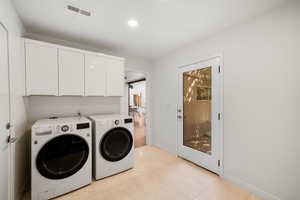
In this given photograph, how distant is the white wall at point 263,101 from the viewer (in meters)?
1.44

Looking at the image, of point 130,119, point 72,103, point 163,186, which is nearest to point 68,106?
point 72,103

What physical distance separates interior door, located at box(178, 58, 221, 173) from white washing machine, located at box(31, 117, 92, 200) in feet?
6.09

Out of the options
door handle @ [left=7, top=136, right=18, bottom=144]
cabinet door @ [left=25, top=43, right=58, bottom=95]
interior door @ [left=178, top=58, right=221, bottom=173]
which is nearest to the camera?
door handle @ [left=7, top=136, right=18, bottom=144]

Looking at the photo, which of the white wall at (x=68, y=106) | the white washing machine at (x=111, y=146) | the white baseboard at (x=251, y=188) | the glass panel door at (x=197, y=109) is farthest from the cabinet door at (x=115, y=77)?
the white baseboard at (x=251, y=188)

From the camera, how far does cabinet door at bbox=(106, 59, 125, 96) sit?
2514mm

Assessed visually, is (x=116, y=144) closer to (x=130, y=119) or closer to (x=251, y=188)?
(x=130, y=119)

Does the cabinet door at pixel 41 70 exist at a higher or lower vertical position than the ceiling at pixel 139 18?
lower

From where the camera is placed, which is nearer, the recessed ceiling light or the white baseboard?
the white baseboard

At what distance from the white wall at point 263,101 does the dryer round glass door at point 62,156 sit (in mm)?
2233

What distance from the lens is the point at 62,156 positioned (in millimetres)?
1741

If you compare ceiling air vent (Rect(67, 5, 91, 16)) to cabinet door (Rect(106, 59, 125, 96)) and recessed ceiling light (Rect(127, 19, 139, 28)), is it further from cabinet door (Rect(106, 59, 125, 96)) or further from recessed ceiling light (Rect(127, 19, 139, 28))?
cabinet door (Rect(106, 59, 125, 96))

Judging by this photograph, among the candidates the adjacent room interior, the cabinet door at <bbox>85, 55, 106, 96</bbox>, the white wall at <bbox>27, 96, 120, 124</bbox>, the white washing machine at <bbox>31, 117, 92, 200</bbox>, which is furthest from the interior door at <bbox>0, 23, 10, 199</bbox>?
the cabinet door at <bbox>85, 55, 106, 96</bbox>

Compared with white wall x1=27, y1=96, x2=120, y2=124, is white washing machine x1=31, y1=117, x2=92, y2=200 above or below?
below

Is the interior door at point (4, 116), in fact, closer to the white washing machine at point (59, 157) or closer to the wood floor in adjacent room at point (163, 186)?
the white washing machine at point (59, 157)
